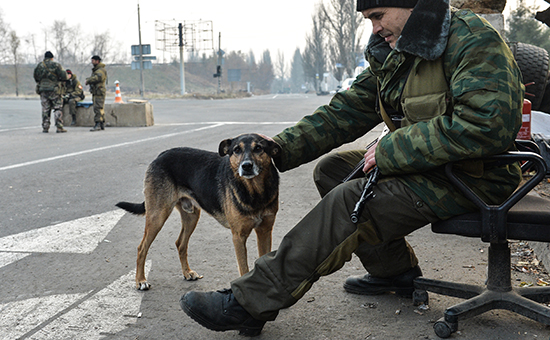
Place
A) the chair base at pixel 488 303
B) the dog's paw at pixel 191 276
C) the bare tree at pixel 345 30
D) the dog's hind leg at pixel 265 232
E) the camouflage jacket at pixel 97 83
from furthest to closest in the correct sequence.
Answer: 1. the bare tree at pixel 345 30
2. the camouflage jacket at pixel 97 83
3. the dog's paw at pixel 191 276
4. the dog's hind leg at pixel 265 232
5. the chair base at pixel 488 303

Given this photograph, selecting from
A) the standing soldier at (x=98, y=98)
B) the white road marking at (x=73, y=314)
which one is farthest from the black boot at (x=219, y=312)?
the standing soldier at (x=98, y=98)

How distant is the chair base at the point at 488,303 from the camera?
2.63m

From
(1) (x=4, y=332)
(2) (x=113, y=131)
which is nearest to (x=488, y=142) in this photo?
(1) (x=4, y=332)

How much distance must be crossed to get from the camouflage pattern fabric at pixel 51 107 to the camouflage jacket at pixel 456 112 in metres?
13.7

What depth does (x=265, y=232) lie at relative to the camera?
3.49 metres

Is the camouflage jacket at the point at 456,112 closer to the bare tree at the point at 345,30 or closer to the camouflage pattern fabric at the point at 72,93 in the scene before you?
the camouflage pattern fabric at the point at 72,93

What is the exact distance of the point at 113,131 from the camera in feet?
48.1

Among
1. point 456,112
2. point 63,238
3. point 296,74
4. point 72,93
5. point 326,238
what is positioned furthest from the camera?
point 296,74

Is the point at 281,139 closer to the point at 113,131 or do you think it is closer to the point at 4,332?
the point at 4,332

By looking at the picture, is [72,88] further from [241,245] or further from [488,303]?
[488,303]

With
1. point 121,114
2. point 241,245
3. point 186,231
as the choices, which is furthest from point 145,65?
point 241,245

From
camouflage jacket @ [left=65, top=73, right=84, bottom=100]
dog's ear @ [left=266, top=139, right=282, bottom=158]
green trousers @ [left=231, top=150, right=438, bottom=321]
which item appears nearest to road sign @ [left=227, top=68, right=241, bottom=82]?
camouflage jacket @ [left=65, top=73, right=84, bottom=100]

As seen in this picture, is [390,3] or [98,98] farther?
[98,98]

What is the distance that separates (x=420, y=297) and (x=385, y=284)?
252mm
